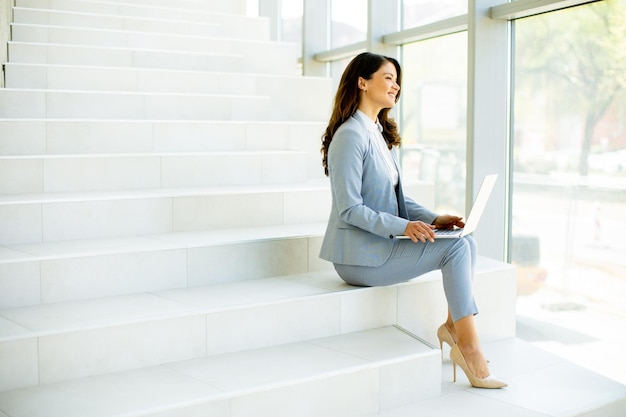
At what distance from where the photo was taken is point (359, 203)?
9.40 ft

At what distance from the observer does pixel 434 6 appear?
15.2ft

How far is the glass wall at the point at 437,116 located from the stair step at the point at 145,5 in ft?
6.26

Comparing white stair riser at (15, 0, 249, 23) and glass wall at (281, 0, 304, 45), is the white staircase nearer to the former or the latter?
white stair riser at (15, 0, 249, 23)

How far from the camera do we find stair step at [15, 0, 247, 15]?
5273mm

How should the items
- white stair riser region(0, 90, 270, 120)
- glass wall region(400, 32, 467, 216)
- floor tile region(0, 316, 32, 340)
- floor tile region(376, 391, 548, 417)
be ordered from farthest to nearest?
1. glass wall region(400, 32, 467, 216)
2. white stair riser region(0, 90, 270, 120)
3. floor tile region(376, 391, 548, 417)
4. floor tile region(0, 316, 32, 340)

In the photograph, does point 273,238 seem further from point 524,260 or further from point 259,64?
point 259,64

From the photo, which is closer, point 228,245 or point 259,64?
point 228,245

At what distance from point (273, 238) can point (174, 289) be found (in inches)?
19.3

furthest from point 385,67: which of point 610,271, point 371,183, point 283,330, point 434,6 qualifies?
point 434,6

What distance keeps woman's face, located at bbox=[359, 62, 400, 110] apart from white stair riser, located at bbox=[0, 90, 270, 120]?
5.70 ft

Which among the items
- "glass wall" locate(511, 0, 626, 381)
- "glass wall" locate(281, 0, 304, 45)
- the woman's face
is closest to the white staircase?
"glass wall" locate(511, 0, 626, 381)

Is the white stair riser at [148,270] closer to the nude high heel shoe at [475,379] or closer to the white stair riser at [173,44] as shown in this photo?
the nude high heel shoe at [475,379]

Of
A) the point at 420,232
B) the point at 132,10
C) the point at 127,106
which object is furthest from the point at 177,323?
the point at 132,10

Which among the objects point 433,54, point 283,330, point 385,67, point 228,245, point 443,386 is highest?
point 433,54
